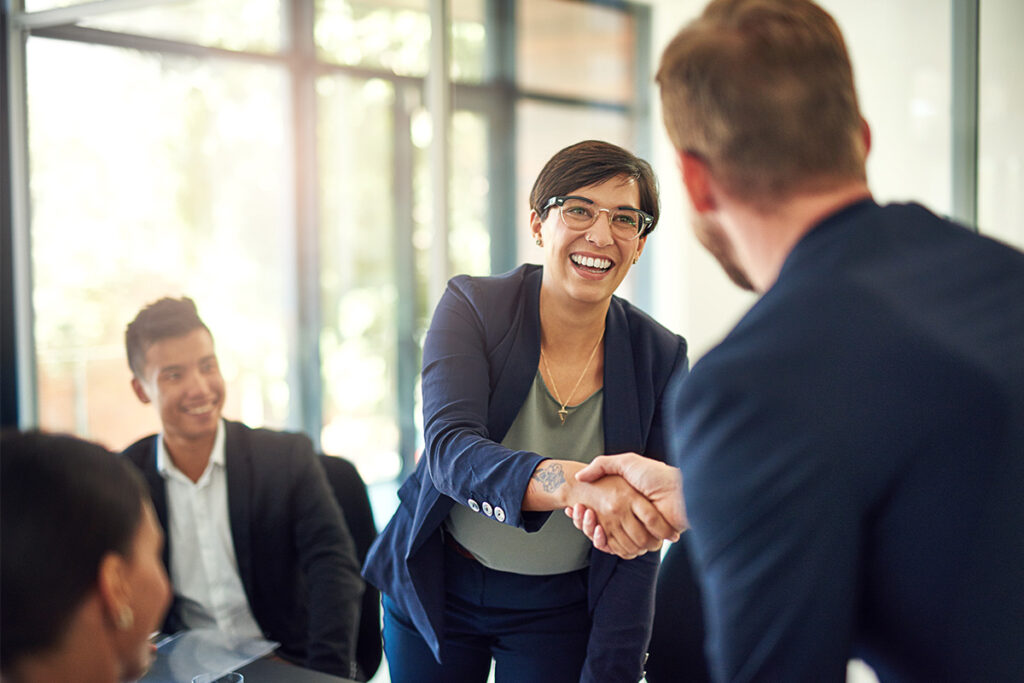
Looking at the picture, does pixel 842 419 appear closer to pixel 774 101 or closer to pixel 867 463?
pixel 867 463

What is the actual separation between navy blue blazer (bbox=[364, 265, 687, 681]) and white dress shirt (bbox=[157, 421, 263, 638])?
70cm

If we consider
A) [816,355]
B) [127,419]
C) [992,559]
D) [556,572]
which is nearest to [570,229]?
[556,572]

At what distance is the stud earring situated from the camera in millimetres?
1008

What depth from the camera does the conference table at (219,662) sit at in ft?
5.08

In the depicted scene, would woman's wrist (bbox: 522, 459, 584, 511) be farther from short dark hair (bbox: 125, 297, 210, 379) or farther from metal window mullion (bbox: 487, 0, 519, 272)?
short dark hair (bbox: 125, 297, 210, 379)

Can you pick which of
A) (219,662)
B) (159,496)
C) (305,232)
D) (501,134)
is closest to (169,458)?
(159,496)

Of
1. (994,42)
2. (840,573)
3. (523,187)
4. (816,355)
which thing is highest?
(994,42)

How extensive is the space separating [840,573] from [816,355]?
0.20 meters

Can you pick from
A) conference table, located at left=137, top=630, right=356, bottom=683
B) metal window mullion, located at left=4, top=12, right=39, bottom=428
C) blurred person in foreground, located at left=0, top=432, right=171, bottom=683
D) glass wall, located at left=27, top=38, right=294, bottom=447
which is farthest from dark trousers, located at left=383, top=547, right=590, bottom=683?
metal window mullion, located at left=4, top=12, right=39, bottom=428

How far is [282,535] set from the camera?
2316 millimetres

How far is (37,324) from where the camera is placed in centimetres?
379

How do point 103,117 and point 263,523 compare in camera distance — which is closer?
point 263,523

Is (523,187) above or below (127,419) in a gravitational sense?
above

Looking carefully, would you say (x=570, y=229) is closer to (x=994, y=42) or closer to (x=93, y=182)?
(x=994, y=42)
